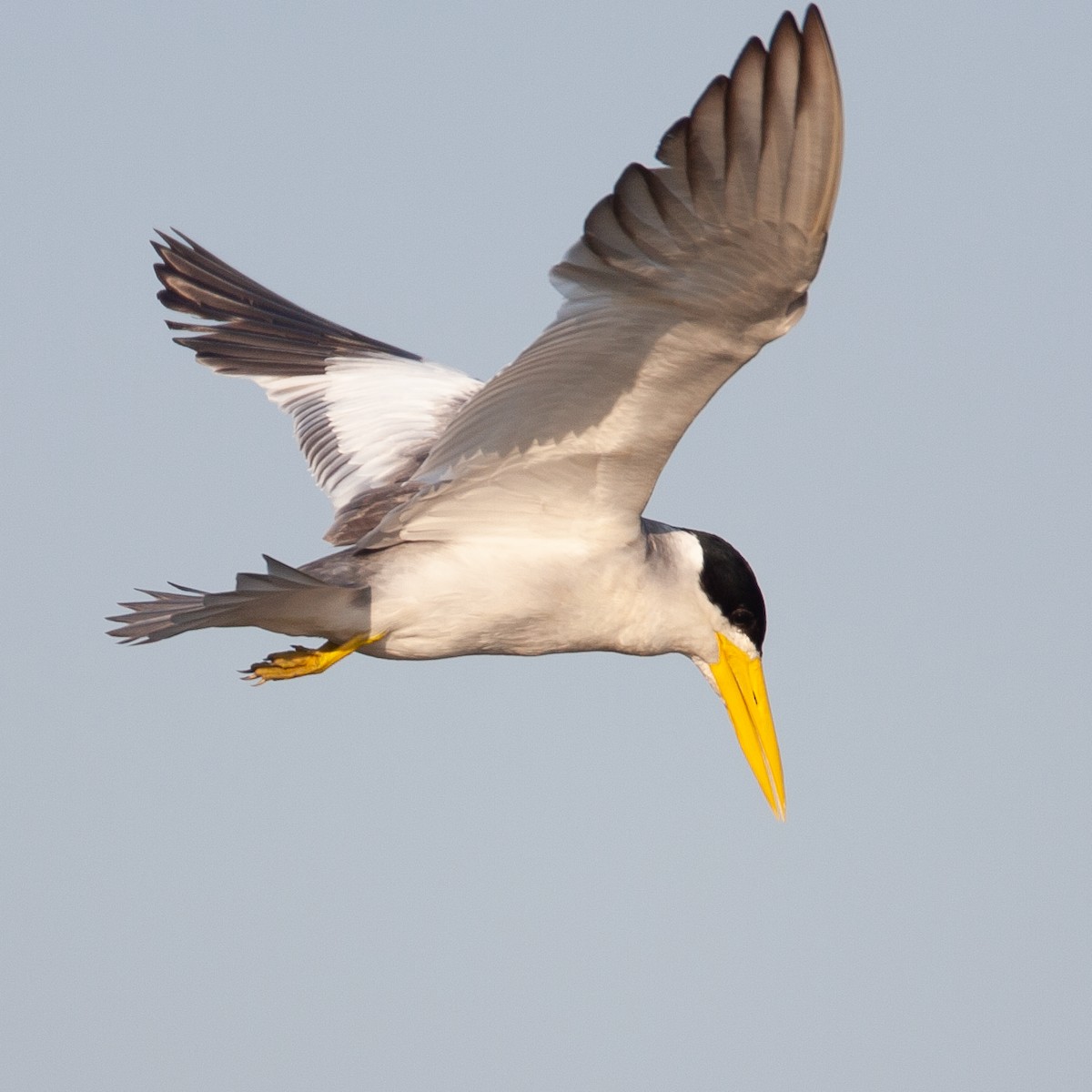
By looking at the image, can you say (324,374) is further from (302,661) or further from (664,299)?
(664,299)

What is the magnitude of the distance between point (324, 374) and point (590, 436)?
11.6 feet

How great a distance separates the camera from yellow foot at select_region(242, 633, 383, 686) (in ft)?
23.0

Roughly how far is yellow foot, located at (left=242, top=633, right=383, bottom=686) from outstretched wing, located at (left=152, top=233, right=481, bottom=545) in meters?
1.47

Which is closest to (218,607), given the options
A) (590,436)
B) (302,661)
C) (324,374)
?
(302,661)

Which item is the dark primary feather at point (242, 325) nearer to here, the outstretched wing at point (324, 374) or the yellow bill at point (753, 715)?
the outstretched wing at point (324, 374)

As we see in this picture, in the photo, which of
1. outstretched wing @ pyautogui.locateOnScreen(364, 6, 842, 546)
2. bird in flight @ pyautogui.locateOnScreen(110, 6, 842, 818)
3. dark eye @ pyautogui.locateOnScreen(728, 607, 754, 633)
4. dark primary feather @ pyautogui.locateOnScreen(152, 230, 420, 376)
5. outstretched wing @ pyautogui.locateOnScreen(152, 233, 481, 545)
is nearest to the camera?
outstretched wing @ pyautogui.locateOnScreen(364, 6, 842, 546)

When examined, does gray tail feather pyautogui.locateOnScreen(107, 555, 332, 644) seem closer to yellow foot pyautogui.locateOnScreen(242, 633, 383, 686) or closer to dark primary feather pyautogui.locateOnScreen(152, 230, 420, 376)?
yellow foot pyautogui.locateOnScreen(242, 633, 383, 686)

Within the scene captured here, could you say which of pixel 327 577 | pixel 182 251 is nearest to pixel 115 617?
pixel 327 577

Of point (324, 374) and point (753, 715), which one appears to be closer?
point (753, 715)

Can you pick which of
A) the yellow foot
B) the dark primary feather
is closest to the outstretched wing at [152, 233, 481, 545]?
the dark primary feather

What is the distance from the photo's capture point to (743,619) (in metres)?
7.59

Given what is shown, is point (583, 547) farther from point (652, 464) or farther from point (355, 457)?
point (355, 457)

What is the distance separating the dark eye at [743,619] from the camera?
7.55 metres

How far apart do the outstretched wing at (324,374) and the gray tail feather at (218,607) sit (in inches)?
68.0
